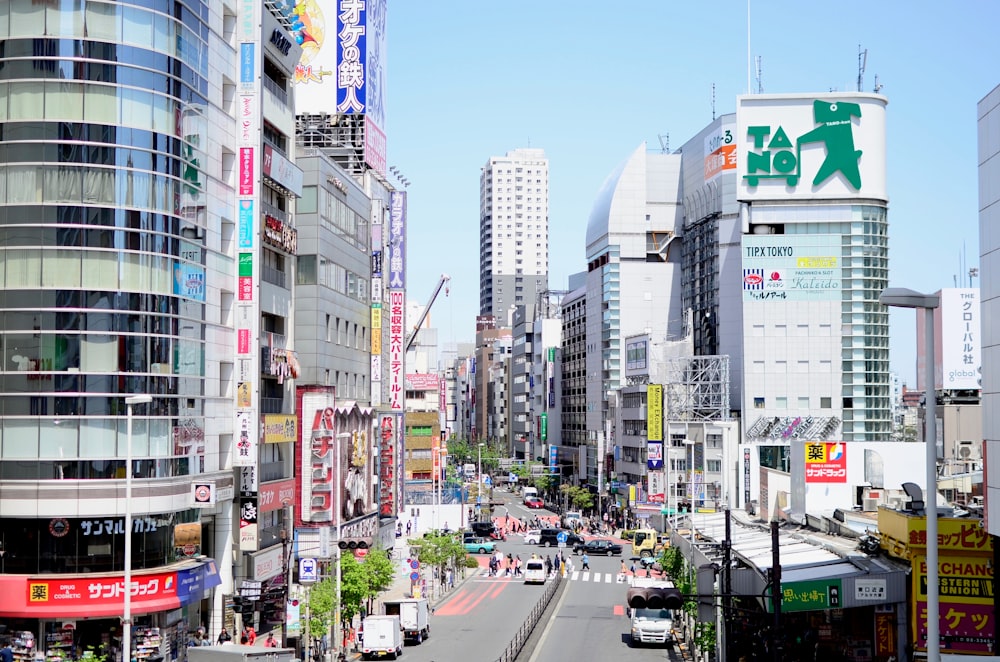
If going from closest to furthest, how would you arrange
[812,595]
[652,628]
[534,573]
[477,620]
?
[812,595] → [652,628] → [477,620] → [534,573]

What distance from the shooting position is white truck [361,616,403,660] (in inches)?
1978

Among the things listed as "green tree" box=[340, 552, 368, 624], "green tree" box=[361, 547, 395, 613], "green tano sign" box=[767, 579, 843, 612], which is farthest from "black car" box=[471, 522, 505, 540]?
"green tano sign" box=[767, 579, 843, 612]

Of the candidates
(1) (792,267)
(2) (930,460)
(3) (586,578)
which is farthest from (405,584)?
(2) (930,460)

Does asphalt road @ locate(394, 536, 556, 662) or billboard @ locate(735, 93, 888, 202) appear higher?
billboard @ locate(735, 93, 888, 202)

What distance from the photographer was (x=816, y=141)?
4532 inches

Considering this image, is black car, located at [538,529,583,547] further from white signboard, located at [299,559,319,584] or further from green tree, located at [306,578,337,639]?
green tree, located at [306,578,337,639]

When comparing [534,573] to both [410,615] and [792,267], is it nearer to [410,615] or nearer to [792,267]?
[410,615]

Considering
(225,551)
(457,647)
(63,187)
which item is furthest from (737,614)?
(63,187)

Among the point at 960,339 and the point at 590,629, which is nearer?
the point at 590,629

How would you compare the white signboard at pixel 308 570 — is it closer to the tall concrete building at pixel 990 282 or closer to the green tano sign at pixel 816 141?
the tall concrete building at pixel 990 282

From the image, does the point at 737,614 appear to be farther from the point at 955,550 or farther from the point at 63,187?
the point at 63,187

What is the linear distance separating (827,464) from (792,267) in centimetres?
4879

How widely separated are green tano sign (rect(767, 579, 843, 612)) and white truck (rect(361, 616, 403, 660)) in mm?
18771

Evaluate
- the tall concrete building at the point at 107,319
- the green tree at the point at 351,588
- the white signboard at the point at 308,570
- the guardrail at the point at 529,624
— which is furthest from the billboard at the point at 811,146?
the white signboard at the point at 308,570
